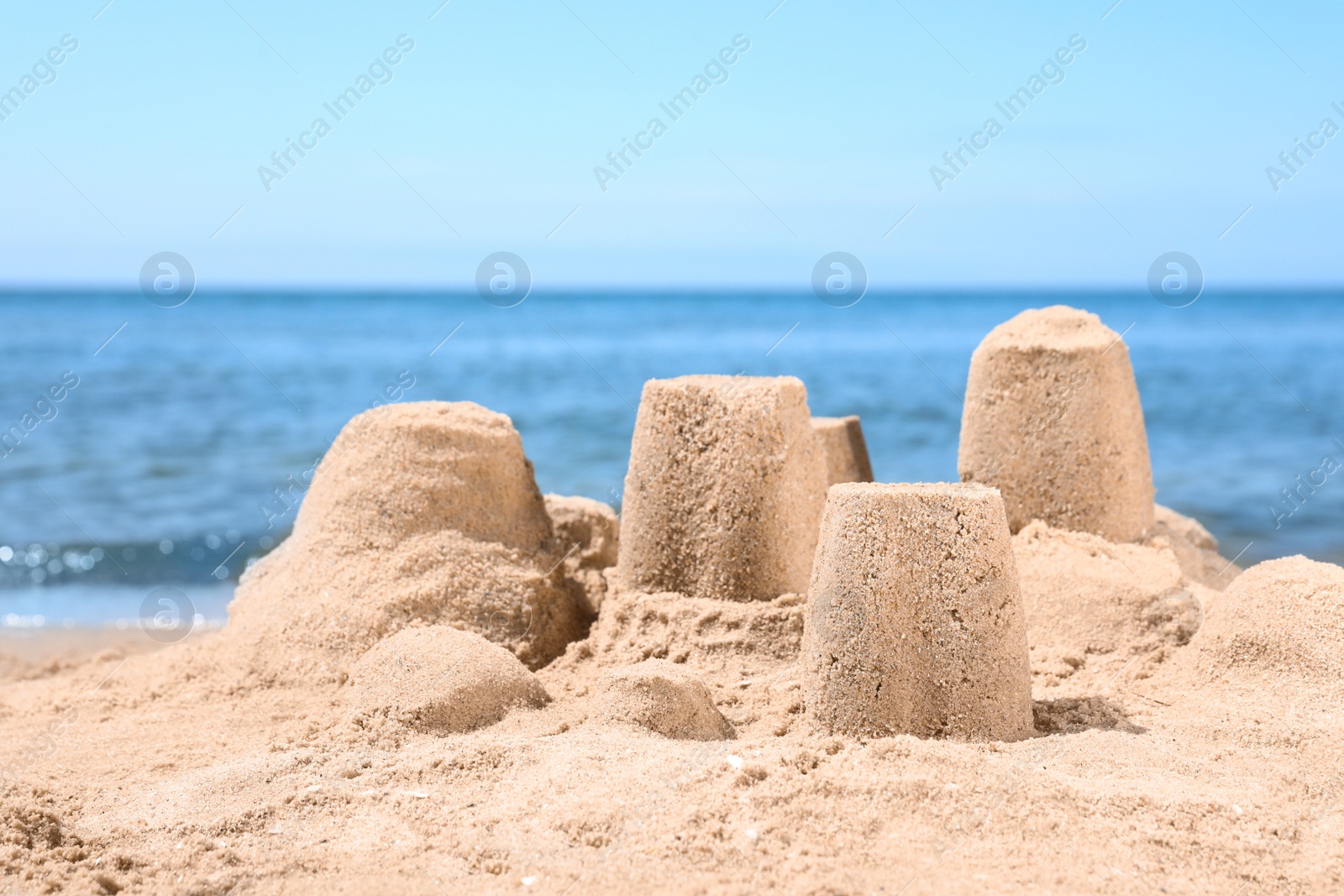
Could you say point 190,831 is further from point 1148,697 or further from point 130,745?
point 1148,697

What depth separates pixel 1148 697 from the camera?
3.52 metres

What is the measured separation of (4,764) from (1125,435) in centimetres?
428

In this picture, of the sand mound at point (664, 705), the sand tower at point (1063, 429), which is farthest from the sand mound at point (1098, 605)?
the sand mound at point (664, 705)

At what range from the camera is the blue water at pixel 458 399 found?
8703mm

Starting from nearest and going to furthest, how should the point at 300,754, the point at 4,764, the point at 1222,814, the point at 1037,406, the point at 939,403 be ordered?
the point at 1222,814
the point at 300,754
the point at 4,764
the point at 1037,406
the point at 939,403

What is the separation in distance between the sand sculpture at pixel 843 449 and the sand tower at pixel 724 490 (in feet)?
2.72

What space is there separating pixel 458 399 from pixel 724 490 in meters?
15.0

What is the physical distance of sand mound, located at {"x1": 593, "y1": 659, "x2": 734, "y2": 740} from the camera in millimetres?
3180

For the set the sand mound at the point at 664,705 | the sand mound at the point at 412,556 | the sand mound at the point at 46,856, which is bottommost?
the sand mound at the point at 46,856

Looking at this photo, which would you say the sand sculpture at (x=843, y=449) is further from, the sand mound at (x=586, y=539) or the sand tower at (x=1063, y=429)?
the sand mound at (x=586, y=539)

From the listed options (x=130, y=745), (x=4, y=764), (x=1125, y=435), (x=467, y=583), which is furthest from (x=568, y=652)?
(x=1125, y=435)

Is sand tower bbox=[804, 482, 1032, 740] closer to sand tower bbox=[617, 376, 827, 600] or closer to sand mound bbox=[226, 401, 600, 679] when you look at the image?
sand tower bbox=[617, 376, 827, 600]

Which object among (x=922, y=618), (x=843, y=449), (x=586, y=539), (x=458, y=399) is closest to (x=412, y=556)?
(x=586, y=539)

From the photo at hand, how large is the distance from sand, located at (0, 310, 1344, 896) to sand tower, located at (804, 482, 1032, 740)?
90 mm
